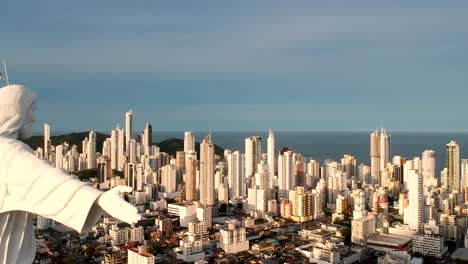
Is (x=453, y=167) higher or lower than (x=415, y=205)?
higher

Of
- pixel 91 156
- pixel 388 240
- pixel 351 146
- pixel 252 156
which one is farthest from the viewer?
pixel 351 146

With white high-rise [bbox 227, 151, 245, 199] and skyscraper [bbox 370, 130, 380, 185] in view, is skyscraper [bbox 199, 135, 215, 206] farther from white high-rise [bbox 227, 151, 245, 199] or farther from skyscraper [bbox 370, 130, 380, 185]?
skyscraper [bbox 370, 130, 380, 185]

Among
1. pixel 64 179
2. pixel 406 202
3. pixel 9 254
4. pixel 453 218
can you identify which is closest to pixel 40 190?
pixel 64 179

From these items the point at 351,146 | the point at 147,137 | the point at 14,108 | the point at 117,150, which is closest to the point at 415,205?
the point at 14,108

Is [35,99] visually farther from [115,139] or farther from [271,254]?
[115,139]

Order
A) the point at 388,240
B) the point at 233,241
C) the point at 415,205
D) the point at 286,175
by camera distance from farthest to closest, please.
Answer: the point at 286,175 < the point at 415,205 < the point at 388,240 < the point at 233,241

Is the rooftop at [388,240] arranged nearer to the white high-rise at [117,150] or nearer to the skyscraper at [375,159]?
the skyscraper at [375,159]

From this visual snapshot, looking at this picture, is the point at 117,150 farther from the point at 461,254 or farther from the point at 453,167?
the point at 461,254
